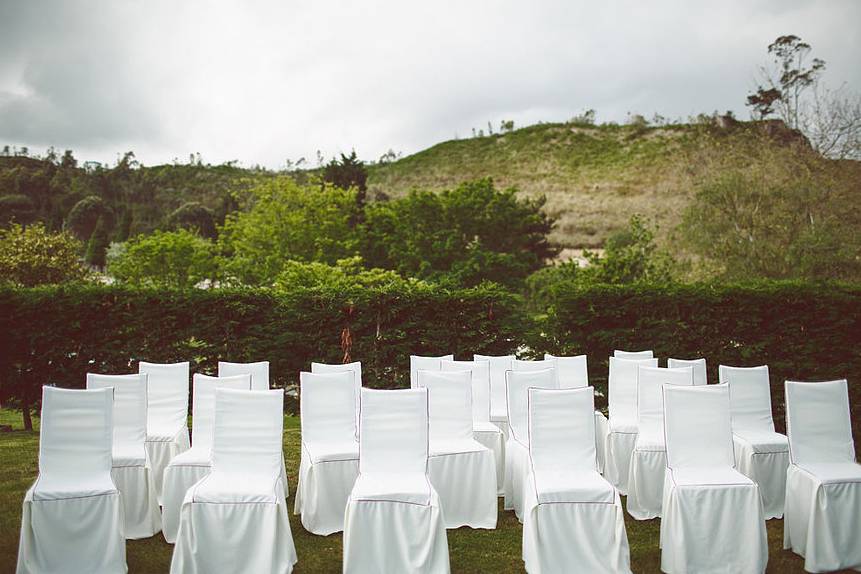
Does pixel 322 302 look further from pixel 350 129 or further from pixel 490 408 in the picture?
pixel 350 129

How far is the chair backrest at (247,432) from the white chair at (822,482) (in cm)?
405

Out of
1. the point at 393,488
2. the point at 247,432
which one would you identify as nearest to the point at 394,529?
the point at 393,488

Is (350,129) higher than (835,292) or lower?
higher

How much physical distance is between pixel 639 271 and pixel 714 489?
1397 cm

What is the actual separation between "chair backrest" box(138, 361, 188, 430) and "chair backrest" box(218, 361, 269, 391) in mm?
409

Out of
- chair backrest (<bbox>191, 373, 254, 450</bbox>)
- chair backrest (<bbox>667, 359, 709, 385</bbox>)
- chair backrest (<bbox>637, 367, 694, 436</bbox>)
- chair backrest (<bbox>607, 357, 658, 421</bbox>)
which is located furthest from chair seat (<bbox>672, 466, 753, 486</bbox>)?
chair backrest (<bbox>191, 373, 254, 450</bbox>)

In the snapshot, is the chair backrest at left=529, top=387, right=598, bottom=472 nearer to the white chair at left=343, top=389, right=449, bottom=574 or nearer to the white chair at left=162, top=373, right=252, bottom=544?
the white chair at left=343, top=389, right=449, bottom=574

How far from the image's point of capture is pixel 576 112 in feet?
230

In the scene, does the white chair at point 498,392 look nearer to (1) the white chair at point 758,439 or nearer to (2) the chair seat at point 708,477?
(1) the white chair at point 758,439

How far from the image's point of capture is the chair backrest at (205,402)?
5.89m

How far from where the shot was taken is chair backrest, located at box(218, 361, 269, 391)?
275 inches

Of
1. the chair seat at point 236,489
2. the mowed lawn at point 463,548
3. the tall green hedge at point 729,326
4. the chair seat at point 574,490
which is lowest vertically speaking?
the mowed lawn at point 463,548

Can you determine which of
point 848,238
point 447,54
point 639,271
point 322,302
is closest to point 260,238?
point 447,54

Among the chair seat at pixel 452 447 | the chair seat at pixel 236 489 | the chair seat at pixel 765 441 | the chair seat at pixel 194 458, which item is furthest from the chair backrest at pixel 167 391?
the chair seat at pixel 765 441
